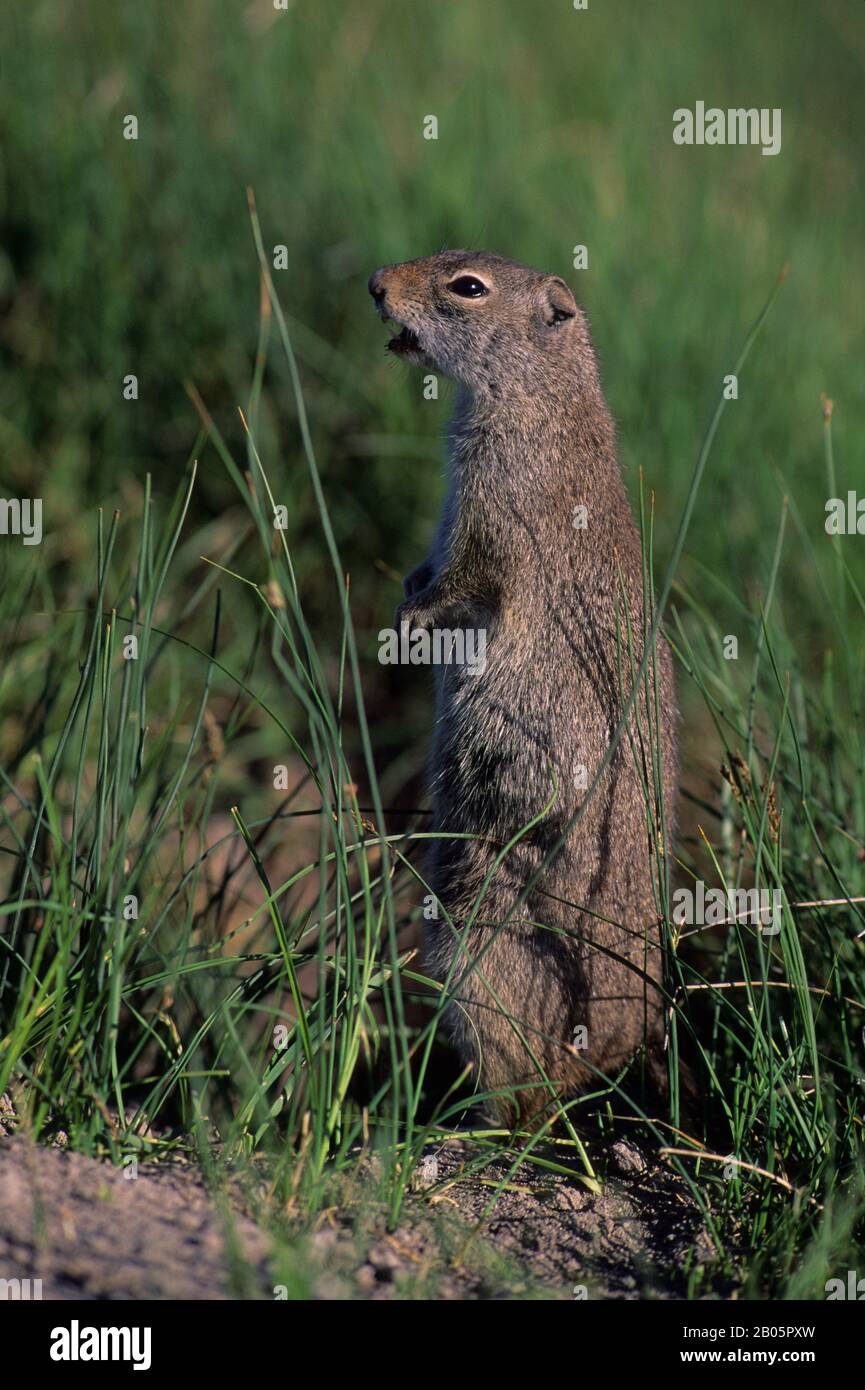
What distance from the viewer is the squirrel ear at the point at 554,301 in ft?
13.9

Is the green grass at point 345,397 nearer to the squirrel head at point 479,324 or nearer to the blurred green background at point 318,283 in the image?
the blurred green background at point 318,283

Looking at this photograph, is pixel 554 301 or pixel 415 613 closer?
pixel 415 613

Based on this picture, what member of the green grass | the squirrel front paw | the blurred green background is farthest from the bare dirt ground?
the blurred green background

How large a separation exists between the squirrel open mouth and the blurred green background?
1879 mm

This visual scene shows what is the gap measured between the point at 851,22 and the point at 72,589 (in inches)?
321

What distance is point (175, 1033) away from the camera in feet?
11.3

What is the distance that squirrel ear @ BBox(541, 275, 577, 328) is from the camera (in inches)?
167

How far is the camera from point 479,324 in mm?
4117

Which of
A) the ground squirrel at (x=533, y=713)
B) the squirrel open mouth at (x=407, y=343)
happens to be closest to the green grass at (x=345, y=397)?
the ground squirrel at (x=533, y=713)

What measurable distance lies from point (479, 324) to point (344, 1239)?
106 inches

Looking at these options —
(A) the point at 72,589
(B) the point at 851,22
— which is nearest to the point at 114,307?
(A) the point at 72,589

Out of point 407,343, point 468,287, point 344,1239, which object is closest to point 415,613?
point 407,343

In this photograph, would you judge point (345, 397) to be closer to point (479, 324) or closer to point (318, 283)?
point (318, 283)
